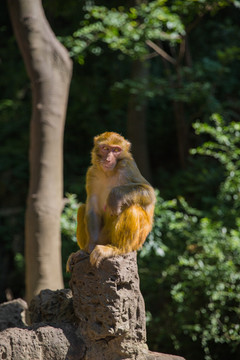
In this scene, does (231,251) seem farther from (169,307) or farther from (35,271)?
(35,271)

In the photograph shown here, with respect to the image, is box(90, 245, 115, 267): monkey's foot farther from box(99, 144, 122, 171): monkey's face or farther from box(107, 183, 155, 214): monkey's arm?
box(99, 144, 122, 171): monkey's face

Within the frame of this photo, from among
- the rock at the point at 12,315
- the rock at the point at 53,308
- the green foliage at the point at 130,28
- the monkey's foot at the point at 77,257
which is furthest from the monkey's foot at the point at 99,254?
the green foliage at the point at 130,28

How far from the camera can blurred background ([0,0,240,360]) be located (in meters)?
6.48

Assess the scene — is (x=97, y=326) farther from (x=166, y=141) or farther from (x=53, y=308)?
(x=166, y=141)

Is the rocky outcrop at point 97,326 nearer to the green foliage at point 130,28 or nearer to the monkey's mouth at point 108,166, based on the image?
the monkey's mouth at point 108,166

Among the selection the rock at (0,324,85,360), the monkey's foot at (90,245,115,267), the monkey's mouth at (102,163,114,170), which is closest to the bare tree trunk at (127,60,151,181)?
the monkey's mouth at (102,163,114,170)

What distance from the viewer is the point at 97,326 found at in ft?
11.1

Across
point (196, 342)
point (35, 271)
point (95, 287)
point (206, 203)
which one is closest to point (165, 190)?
point (206, 203)

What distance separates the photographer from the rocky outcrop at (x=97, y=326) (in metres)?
3.28

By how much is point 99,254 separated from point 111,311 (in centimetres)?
38

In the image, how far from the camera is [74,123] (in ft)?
36.1

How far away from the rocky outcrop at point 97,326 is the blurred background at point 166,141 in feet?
8.48

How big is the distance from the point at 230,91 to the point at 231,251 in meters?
4.58

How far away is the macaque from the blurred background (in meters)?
2.47
